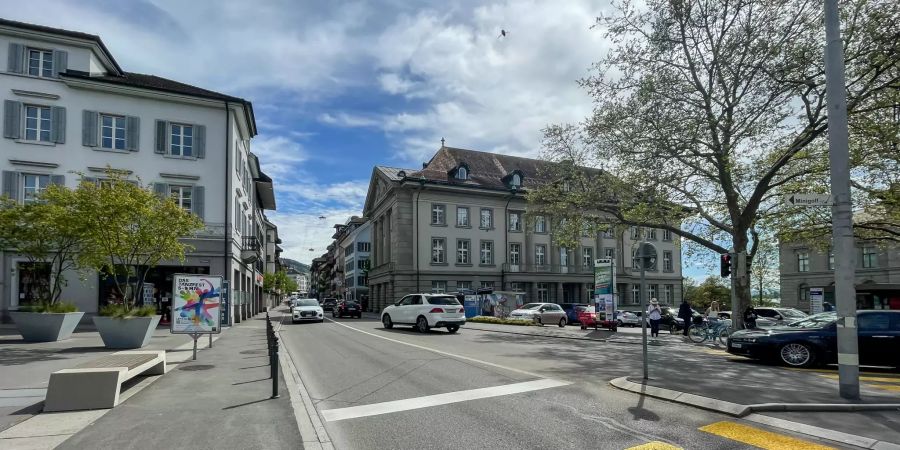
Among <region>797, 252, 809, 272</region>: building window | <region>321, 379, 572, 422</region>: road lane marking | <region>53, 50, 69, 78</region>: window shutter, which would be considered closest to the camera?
<region>321, 379, 572, 422</region>: road lane marking

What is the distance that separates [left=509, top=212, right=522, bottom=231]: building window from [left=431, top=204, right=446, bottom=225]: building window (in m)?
7.50

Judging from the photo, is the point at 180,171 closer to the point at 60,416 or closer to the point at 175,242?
the point at 175,242

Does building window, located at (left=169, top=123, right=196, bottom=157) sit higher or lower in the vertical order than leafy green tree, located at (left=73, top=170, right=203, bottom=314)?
higher

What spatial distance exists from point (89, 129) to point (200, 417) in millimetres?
25342

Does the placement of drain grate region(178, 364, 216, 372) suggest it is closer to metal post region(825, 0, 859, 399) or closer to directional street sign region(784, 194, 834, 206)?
metal post region(825, 0, 859, 399)

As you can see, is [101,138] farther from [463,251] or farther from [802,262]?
[802,262]

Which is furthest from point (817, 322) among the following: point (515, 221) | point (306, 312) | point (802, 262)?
point (802, 262)

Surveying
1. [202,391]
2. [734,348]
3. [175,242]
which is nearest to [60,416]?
[202,391]

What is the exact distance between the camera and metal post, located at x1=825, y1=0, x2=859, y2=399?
8.19 m

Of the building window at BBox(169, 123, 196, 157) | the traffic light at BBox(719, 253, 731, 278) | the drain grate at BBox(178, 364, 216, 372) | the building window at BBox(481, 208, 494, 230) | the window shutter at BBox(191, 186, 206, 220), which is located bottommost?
the drain grate at BBox(178, 364, 216, 372)

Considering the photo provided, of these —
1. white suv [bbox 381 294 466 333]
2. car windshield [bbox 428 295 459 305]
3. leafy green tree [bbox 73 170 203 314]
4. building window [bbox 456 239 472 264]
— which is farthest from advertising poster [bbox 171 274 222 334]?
building window [bbox 456 239 472 264]

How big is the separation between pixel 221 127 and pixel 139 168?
4.45 m

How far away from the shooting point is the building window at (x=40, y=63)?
2644 centimetres

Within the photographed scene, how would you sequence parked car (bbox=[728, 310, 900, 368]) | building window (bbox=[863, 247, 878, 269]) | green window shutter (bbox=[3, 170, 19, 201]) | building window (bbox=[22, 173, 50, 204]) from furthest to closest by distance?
building window (bbox=[863, 247, 878, 269]) < building window (bbox=[22, 173, 50, 204]) < green window shutter (bbox=[3, 170, 19, 201]) < parked car (bbox=[728, 310, 900, 368])
